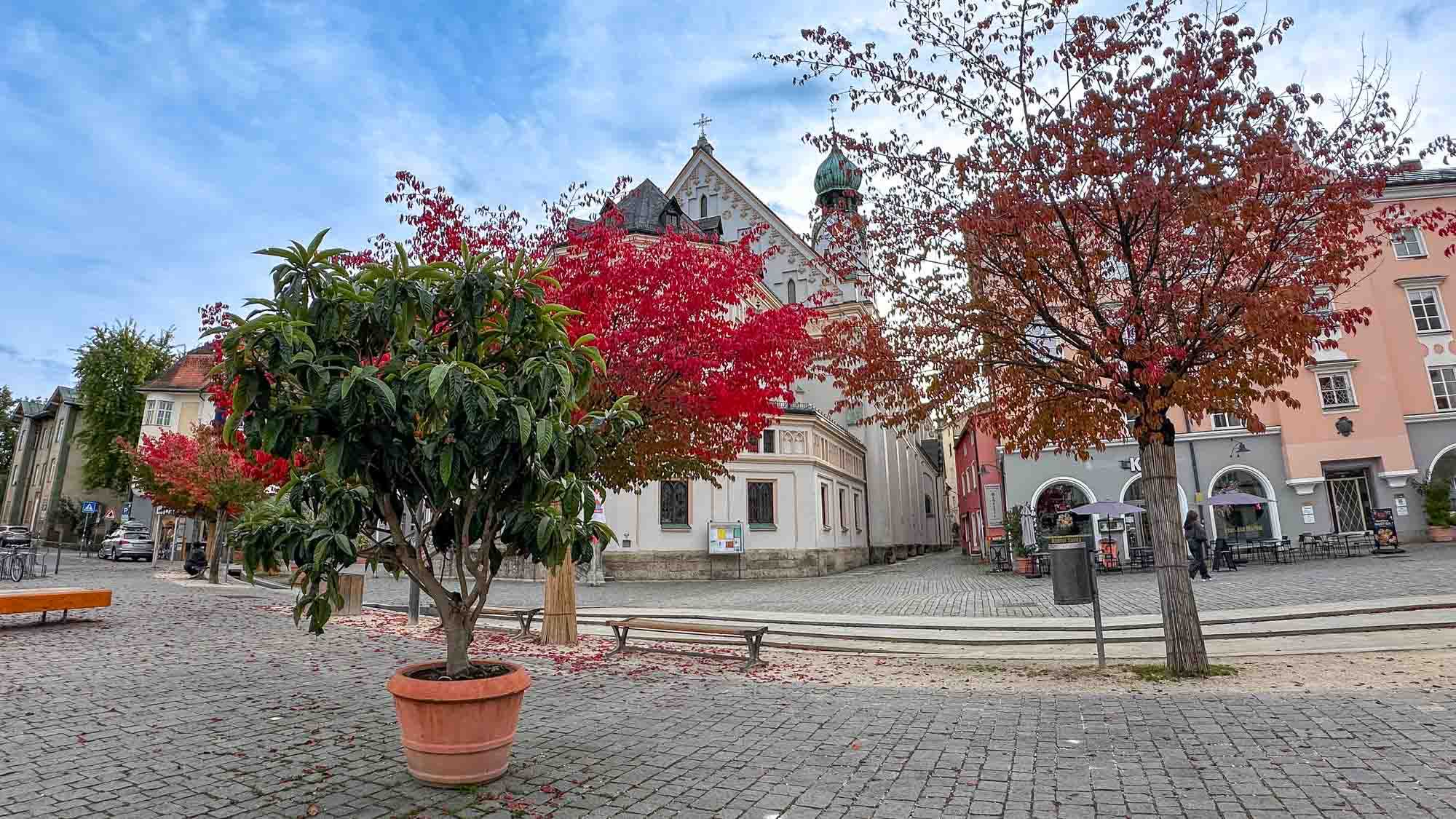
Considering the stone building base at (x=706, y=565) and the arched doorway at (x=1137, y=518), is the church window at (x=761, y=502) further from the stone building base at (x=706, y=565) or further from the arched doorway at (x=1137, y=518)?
the arched doorway at (x=1137, y=518)

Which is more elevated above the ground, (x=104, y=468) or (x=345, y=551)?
(x=104, y=468)

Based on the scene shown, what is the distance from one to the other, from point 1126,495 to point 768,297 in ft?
56.9

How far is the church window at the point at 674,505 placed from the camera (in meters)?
28.2

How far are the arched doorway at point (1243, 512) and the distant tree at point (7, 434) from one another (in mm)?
87658

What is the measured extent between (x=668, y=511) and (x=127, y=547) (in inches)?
1190

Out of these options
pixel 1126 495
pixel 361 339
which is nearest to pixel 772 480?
pixel 1126 495

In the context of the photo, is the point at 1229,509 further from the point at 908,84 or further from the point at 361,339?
the point at 361,339

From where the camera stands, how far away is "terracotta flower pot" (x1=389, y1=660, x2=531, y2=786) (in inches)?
184

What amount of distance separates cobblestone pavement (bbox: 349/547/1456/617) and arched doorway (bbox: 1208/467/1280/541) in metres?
4.23

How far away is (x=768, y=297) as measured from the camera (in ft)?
118

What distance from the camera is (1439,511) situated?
26.2 meters

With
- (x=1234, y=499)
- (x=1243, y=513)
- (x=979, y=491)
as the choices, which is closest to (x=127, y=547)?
(x=979, y=491)

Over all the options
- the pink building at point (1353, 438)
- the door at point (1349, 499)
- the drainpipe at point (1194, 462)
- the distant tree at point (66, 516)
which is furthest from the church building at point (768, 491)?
the distant tree at point (66, 516)

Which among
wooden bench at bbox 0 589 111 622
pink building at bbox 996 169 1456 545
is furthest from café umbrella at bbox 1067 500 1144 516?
wooden bench at bbox 0 589 111 622
